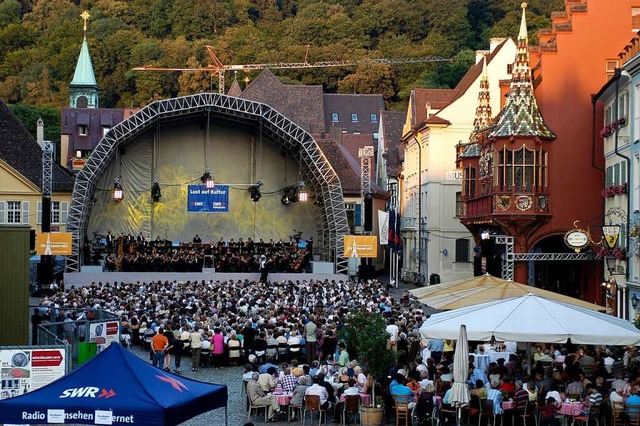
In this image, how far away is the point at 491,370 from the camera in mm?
19125

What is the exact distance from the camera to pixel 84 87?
94125 mm

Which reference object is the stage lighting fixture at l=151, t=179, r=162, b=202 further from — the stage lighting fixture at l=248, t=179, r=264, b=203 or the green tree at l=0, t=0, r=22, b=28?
the green tree at l=0, t=0, r=22, b=28

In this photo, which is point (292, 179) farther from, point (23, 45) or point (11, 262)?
point (23, 45)

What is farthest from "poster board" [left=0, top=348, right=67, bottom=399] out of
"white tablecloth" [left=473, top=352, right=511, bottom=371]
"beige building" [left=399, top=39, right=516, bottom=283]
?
"beige building" [left=399, top=39, right=516, bottom=283]

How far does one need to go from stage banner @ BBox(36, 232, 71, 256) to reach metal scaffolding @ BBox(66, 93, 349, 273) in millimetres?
1821

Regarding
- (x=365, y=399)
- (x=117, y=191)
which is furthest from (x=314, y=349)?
(x=117, y=191)

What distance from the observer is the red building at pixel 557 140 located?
124ft

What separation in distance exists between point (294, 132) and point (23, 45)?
72053 millimetres

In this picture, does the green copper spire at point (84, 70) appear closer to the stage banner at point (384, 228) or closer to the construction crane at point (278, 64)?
the construction crane at point (278, 64)

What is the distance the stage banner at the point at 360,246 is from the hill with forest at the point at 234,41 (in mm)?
43774

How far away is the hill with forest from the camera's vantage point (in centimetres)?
9881

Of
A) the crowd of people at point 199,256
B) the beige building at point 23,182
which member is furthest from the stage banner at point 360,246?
the beige building at point 23,182

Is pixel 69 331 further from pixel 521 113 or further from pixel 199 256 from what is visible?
pixel 199 256

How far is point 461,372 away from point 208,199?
1499 inches
